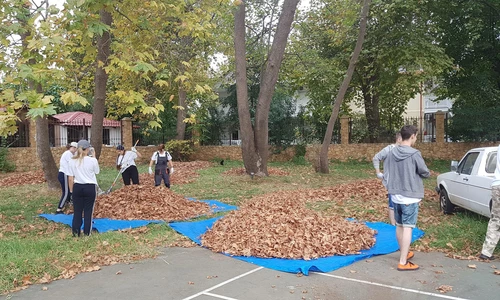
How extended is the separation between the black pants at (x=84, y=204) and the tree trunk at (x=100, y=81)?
135 inches

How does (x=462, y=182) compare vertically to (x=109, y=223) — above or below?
above

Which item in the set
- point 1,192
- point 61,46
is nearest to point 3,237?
point 61,46

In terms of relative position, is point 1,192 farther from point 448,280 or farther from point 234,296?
point 448,280

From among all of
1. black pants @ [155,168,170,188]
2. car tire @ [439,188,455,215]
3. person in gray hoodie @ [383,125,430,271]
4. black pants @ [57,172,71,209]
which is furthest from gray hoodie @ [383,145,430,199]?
black pants @ [155,168,170,188]

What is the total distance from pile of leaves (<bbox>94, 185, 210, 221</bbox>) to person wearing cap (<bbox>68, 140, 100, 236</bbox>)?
1.41 metres

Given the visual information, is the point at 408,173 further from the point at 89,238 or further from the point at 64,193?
the point at 64,193

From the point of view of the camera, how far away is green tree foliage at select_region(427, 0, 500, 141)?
19.8 m

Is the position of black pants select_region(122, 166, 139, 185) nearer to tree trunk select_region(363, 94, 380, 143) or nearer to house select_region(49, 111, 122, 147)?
house select_region(49, 111, 122, 147)

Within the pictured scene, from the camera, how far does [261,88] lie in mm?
15969

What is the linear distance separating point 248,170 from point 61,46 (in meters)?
9.96

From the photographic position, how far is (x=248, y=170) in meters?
16.3

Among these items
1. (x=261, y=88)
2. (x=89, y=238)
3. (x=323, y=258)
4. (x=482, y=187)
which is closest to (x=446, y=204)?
(x=482, y=187)

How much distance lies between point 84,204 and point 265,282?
3831 millimetres

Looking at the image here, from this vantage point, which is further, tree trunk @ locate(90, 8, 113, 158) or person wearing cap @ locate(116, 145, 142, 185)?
person wearing cap @ locate(116, 145, 142, 185)
